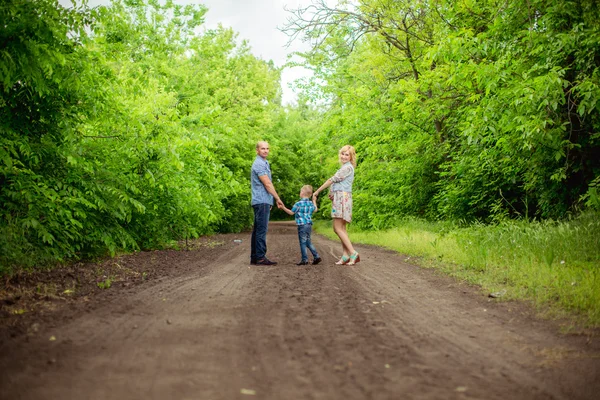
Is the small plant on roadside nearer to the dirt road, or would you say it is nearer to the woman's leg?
the dirt road

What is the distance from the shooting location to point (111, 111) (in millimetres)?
8047

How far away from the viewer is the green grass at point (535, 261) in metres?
4.82

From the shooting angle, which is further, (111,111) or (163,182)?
(163,182)

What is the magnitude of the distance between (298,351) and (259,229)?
206 inches

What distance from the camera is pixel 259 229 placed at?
8.39 metres

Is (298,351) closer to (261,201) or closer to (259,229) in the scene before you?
(259,229)

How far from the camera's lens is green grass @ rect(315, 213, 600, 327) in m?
4.82

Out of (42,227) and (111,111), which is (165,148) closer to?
(111,111)

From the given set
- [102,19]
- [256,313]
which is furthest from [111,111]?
[256,313]

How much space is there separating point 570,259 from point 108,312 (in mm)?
6046

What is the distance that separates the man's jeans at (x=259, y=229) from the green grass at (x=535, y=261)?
3.21 meters

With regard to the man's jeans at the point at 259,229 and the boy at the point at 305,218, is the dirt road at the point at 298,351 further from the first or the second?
the boy at the point at 305,218

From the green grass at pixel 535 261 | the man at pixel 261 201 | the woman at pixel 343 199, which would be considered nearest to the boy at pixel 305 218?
the woman at pixel 343 199

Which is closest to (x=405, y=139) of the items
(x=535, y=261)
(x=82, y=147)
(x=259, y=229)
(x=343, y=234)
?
(x=343, y=234)
